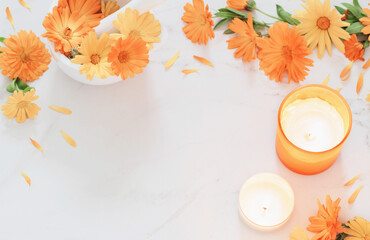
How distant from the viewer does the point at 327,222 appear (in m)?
0.84

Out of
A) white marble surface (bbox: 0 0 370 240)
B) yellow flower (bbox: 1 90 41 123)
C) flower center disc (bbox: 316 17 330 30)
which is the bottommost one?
white marble surface (bbox: 0 0 370 240)

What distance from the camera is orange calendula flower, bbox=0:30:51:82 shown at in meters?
0.94

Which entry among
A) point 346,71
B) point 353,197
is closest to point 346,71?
point 346,71

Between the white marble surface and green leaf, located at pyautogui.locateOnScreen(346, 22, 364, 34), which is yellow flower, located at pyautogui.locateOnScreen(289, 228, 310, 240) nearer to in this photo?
the white marble surface

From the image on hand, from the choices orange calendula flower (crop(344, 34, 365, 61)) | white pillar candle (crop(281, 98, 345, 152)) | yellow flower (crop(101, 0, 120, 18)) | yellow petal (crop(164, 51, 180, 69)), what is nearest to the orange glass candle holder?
white pillar candle (crop(281, 98, 345, 152))

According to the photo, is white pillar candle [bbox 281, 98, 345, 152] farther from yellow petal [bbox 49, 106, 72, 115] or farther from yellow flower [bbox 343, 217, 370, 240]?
yellow petal [bbox 49, 106, 72, 115]

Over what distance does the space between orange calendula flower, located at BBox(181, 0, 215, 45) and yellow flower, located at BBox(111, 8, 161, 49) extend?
76 millimetres

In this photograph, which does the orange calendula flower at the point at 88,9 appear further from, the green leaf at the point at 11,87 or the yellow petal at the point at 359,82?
the yellow petal at the point at 359,82

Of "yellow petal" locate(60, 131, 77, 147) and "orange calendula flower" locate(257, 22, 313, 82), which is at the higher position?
"orange calendula flower" locate(257, 22, 313, 82)

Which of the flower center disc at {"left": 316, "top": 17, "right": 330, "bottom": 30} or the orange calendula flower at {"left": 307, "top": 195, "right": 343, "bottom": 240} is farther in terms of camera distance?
the flower center disc at {"left": 316, "top": 17, "right": 330, "bottom": 30}

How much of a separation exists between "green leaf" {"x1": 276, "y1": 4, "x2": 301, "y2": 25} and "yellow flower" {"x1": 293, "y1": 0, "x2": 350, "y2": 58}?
0.07ft

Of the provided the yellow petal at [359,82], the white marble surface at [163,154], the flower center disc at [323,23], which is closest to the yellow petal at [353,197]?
the white marble surface at [163,154]

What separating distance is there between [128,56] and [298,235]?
0.38 m

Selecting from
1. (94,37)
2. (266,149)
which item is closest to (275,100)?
(266,149)
